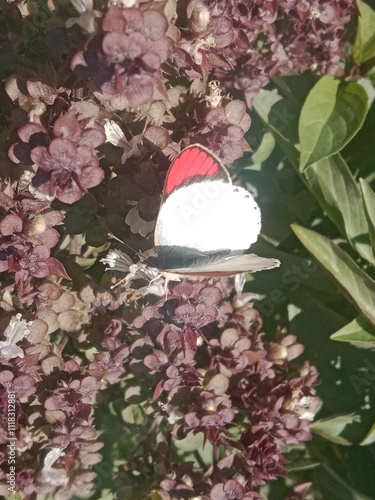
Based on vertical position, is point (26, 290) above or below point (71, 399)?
above

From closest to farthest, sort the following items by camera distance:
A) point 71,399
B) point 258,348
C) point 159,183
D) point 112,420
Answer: point 159,183
point 71,399
point 258,348
point 112,420

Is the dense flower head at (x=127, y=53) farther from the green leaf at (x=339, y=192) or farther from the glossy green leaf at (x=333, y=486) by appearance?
the glossy green leaf at (x=333, y=486)

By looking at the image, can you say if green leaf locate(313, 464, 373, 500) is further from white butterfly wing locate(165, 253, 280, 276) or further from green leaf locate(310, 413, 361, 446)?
white butterfly wing locate(165, 253, 280, 276)

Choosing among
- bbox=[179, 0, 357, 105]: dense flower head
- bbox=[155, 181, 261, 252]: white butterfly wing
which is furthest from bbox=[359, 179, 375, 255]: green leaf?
bbox=[179, 0, 357, 105]: dense flower head

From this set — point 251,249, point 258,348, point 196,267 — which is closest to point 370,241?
point 251,249

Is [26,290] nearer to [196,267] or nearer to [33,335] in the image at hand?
[33,335]

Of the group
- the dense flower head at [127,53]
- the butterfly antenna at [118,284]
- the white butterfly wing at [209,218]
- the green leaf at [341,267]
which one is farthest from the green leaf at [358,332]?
the dense flower head at [127,53]

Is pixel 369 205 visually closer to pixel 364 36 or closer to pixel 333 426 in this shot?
pixel 364 36
